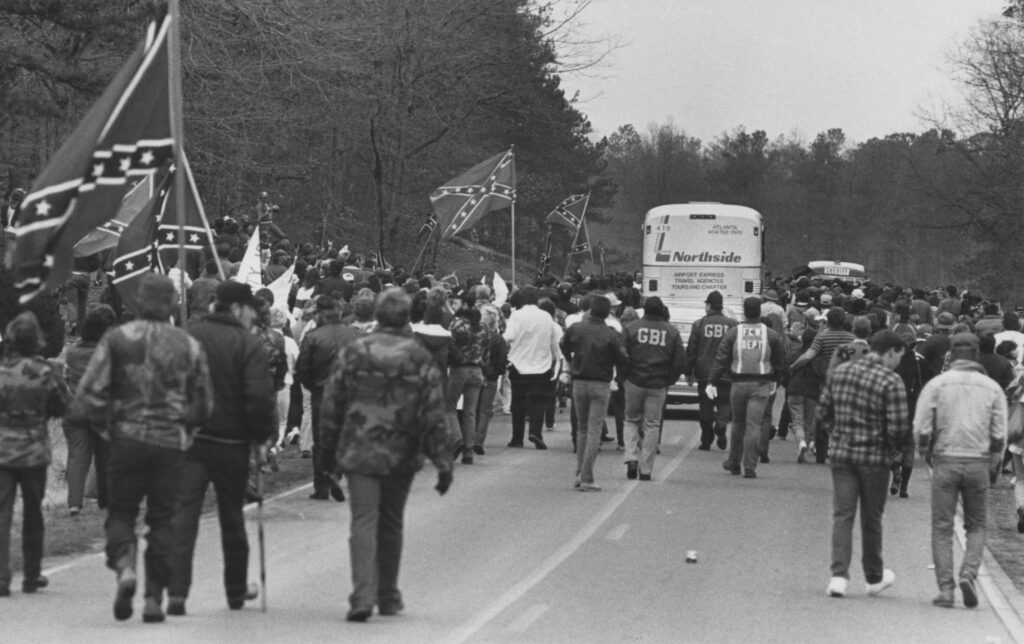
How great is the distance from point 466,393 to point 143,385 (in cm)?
1053

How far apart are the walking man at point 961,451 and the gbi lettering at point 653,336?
21.0ft

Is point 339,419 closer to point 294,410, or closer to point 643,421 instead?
point 643,421

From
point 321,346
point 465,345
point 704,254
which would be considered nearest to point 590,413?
point 465,345

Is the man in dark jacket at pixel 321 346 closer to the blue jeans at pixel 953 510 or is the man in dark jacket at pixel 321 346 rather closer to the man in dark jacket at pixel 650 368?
the man in dark jacket at pixel 650 368

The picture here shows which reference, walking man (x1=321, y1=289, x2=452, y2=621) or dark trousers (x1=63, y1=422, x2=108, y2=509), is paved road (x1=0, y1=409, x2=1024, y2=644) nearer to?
walking man (x1=321, y1=289, x2=452, y2=621)

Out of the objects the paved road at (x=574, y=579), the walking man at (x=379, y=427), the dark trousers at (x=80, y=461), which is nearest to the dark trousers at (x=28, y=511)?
the paved road at (x=574, y=579)

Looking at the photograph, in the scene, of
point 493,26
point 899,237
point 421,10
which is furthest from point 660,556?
point 899,237

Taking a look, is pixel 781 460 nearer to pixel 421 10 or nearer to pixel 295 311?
pixel 295 311

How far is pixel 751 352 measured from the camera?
19047 millimetres

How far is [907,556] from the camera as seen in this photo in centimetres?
1443

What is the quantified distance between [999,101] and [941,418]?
62.9 metres

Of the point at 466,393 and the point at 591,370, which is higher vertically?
the point at 591,370

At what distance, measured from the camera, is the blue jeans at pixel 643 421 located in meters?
18.5

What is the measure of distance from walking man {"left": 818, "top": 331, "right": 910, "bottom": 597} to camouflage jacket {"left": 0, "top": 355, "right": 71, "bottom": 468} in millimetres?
5154
